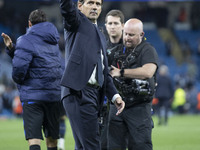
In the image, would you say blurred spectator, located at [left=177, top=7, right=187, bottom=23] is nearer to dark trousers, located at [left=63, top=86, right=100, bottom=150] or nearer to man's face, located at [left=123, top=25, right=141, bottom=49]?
man's face, located at [left=123, top=25, right=141, bottom=49]

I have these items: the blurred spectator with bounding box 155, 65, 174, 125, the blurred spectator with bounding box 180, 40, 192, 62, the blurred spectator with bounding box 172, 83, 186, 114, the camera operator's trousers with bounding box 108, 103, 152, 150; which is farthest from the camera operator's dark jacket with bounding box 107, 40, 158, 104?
the blurred spectator with bounding box 180, 40, 192, 62

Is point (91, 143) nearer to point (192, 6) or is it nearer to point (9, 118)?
point (9, 118)

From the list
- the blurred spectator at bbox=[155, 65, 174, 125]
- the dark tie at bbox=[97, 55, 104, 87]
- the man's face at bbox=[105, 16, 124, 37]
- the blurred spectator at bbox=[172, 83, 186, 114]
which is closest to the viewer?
the dark tie at bbox=[97, 55, 104, 87]

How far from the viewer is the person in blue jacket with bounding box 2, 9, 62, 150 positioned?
277 inches

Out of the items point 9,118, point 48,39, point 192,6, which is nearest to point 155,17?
point 192,6

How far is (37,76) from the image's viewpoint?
7.19 m

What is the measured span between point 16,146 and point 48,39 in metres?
4.72

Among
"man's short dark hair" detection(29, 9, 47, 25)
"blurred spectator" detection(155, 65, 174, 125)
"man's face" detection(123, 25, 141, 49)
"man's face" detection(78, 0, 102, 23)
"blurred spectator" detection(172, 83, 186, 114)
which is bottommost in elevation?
"blurred spectator" detection(172, 83, 186, 114)

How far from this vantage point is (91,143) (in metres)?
5.23

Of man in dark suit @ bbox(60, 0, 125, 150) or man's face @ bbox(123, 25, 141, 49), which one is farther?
man's face @ bbox(123, 25, 141, 49)

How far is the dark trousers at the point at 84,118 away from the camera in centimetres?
522

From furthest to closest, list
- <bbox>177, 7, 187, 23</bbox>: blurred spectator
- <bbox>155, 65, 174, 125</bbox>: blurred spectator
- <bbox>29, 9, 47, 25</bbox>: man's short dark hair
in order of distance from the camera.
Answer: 1. <bbox>177, 7, 187, 23</bbox>: blurred spectator
2. <bbox>155, 65, 174, 125</bbox>: blurred spectator
3. <bbox>29, 9, 47, 25</bbox>: man's short dark hair

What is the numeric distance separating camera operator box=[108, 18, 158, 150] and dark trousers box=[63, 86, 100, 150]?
1.27 metres

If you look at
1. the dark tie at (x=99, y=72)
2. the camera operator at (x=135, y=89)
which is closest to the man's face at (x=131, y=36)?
the camera operator at (x=135, y=89)
